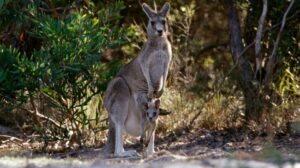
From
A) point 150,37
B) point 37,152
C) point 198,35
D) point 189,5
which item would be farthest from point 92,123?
point 198,35

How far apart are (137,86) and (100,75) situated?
0.74 metres

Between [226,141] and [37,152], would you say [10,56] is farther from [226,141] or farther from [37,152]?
[226,141]

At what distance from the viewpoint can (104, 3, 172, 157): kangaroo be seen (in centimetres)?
1065

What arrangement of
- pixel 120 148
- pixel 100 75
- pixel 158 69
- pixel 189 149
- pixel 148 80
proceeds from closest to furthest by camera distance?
pixel 120 148 → pixel 148 80 → pixel 158 69 → pixel 189 149 → pixel 100 75

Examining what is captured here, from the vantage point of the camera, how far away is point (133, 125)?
10.7 metres

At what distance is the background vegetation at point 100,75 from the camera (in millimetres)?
10766

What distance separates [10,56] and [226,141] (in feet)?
10.9

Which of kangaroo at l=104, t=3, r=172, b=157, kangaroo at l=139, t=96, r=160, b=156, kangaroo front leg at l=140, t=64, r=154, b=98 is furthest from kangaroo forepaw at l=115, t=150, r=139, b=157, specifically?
kangaroo front leg at l=140, t=64, r=154, b=98

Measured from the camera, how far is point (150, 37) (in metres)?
11.0

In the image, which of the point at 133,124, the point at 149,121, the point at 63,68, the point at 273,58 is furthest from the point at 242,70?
the point at 63,68

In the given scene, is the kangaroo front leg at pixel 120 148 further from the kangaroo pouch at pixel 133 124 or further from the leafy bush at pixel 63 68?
the leafy bush at pixel 63 68

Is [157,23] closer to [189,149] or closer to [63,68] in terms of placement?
[63,68]

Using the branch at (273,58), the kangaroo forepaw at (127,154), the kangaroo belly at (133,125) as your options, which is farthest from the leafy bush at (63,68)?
the branch at (273,58)

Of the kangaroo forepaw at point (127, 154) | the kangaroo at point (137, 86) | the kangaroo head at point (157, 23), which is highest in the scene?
the kangaroo head at point (157, 23)
